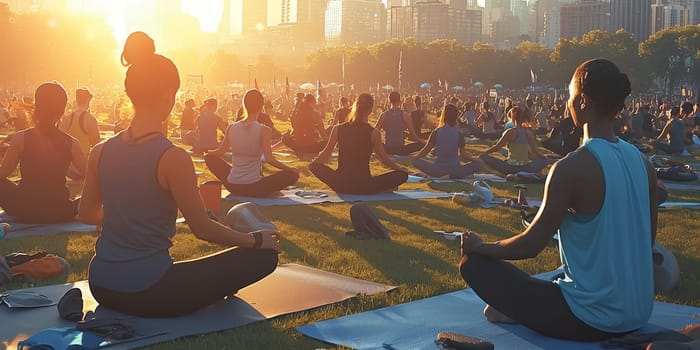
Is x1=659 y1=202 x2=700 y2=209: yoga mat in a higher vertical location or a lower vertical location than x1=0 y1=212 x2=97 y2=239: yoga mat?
lower

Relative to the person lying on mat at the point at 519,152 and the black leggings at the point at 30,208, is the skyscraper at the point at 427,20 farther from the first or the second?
the black leggings at the point at 30,208

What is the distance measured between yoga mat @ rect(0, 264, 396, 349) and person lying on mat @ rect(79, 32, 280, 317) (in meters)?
0.15

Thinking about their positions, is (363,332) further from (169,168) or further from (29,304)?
(29,304)

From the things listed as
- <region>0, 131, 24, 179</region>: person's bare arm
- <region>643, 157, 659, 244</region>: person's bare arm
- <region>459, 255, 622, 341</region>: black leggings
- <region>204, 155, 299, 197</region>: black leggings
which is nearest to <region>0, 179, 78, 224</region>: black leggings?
Answer: <region>0, 131, 24, 179</region>: person's bare arm

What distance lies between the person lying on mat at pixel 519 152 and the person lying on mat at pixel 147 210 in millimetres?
10185

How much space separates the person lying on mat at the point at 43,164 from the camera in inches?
333

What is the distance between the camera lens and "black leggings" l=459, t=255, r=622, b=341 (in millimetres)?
4922

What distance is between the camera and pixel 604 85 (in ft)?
15.4

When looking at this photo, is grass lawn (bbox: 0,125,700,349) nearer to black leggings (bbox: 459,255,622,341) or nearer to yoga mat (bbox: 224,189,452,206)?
yoga mat (bbox: 224,189,452,206)

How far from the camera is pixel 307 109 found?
18.8 metres

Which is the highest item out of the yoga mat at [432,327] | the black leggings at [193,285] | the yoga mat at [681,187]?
the black leggings at [193,285]

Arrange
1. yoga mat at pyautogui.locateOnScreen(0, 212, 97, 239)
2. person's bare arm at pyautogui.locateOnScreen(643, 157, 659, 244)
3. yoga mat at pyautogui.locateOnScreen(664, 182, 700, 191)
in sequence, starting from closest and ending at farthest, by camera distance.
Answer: person's bare arm at pyautogui.locateOnScreen(643, 157, 659, 244)
yoga mat at pyautogui.locateOnScreen(0, 212, 97, 239)
yoga mat at pyautogui.locateOnScreen(664, 182, 700, 191)

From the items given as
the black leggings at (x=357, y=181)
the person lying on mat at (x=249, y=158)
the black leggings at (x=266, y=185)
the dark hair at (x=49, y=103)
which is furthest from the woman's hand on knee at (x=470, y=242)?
the black leggings at (x=357, y=181)

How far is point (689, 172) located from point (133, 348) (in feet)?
40.3
